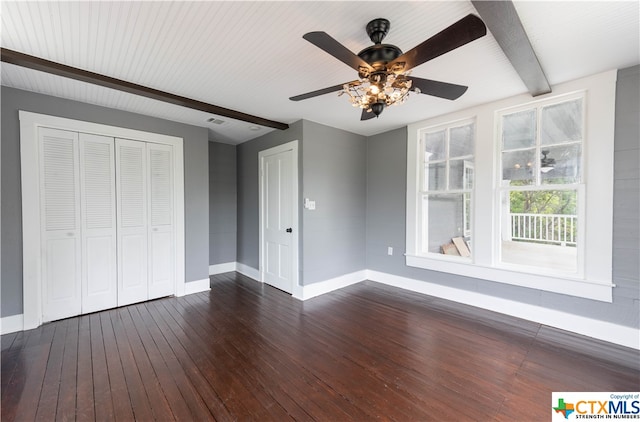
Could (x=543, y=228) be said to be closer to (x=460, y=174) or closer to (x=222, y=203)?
(x=460, y=174)

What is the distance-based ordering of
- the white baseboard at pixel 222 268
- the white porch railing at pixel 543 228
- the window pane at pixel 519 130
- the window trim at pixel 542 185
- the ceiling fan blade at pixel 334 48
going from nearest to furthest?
1. the ceiling fan blade at pixel 334 48
2. the window trim at pixel 542 185
3. the window pane at pixel 519 130
4. the white porch railing at pixel 543 228
5. the white baseboard at pixel 222 268

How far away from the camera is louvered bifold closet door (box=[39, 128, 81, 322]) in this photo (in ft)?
9.37

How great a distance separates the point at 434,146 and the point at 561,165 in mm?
1458

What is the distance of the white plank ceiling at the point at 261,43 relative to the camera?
5.47 ft

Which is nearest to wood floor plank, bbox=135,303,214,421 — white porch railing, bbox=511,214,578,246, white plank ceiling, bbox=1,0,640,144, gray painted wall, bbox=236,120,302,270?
gray painted wall, bbox=236,120,302,270

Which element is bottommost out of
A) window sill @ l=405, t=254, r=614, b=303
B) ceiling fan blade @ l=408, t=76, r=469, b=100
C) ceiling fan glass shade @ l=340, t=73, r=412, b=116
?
window sill @ l=405, t=254, r=614, b=303

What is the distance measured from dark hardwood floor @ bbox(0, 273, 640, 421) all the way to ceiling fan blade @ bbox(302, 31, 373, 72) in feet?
7.19

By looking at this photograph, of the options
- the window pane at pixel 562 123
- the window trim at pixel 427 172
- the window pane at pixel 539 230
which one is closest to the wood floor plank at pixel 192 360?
the window trim at pixel 427 172

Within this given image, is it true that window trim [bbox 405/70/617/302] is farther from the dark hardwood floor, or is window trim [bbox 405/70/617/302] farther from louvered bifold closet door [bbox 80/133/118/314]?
louvered bifold closet door [bbox 80/133/118/314]

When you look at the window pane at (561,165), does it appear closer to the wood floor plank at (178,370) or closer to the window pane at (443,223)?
the window pane at (443,223)

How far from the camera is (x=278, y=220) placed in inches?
162

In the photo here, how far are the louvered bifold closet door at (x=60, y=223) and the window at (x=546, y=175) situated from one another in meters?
4.99

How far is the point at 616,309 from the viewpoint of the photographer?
245 cm

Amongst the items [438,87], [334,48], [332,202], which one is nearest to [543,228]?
[332,202]
